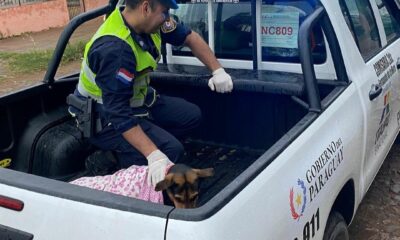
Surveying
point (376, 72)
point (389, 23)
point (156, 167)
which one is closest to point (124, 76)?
point (156, 167)

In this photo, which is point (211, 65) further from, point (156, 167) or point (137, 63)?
point (156, 167)

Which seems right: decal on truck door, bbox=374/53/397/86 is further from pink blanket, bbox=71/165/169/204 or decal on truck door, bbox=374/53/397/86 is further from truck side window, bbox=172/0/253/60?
pink blanket, bbox=71/165/169/204

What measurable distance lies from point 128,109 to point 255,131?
1263mm

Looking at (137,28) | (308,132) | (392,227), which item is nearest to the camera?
(308,132)

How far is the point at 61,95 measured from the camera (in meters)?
3.36

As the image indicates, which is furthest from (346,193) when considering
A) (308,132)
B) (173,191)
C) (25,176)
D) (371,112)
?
(25,176)

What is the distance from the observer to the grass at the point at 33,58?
10835 millimetres

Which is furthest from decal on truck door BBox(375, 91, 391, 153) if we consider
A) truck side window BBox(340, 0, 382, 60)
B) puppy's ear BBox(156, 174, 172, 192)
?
puppy's ear BBox(156, 174, 172, 192)

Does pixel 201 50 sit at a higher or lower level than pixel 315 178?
higher

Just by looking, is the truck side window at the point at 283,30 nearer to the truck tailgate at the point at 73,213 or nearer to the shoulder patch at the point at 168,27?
the shoulder patch at the point at 168,27

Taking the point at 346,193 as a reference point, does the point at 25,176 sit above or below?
above

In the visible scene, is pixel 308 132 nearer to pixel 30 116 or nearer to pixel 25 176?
pixel 25 176

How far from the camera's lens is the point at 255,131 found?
3.44 metres

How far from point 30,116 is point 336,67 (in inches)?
71.6
